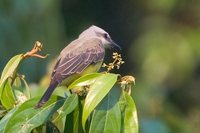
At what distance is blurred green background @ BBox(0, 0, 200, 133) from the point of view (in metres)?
11.1

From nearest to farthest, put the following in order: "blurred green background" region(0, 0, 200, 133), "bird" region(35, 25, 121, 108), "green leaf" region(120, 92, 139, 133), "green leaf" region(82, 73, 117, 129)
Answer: "green leaf" region(82, 73, 117, 129) < "green leaf" region(120, 92, 139, 133) < "bird" region(35, 25, 121, 108) < "blurred green background" region(0, 0, 200, 133)

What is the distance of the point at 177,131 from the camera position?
6332mm

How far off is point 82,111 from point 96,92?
10.1 inches

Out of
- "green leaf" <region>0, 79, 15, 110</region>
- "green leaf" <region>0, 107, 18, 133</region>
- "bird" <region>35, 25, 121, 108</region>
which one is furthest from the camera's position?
"bird" <region>35, 25, 121, 108</region>

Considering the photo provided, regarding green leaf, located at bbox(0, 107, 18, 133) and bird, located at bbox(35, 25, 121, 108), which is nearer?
green leaf, located at bbox(0, 107, 18, 133)

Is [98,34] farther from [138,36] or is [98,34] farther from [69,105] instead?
[138,36]

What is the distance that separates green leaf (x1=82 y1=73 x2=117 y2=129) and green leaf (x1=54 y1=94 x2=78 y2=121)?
0.11 metres

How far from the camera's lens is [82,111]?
11.8ft

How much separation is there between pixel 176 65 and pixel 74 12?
3.28 m

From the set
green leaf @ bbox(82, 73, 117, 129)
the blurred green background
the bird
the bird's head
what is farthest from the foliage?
the blurred green background

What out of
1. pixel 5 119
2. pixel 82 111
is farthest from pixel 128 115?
pixel 5 119

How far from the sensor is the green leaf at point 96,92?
3344 mm

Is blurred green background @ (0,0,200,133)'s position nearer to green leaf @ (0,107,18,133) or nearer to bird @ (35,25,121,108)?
bird @ (35,25,121,108)

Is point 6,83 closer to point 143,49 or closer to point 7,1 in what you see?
point 7,1
